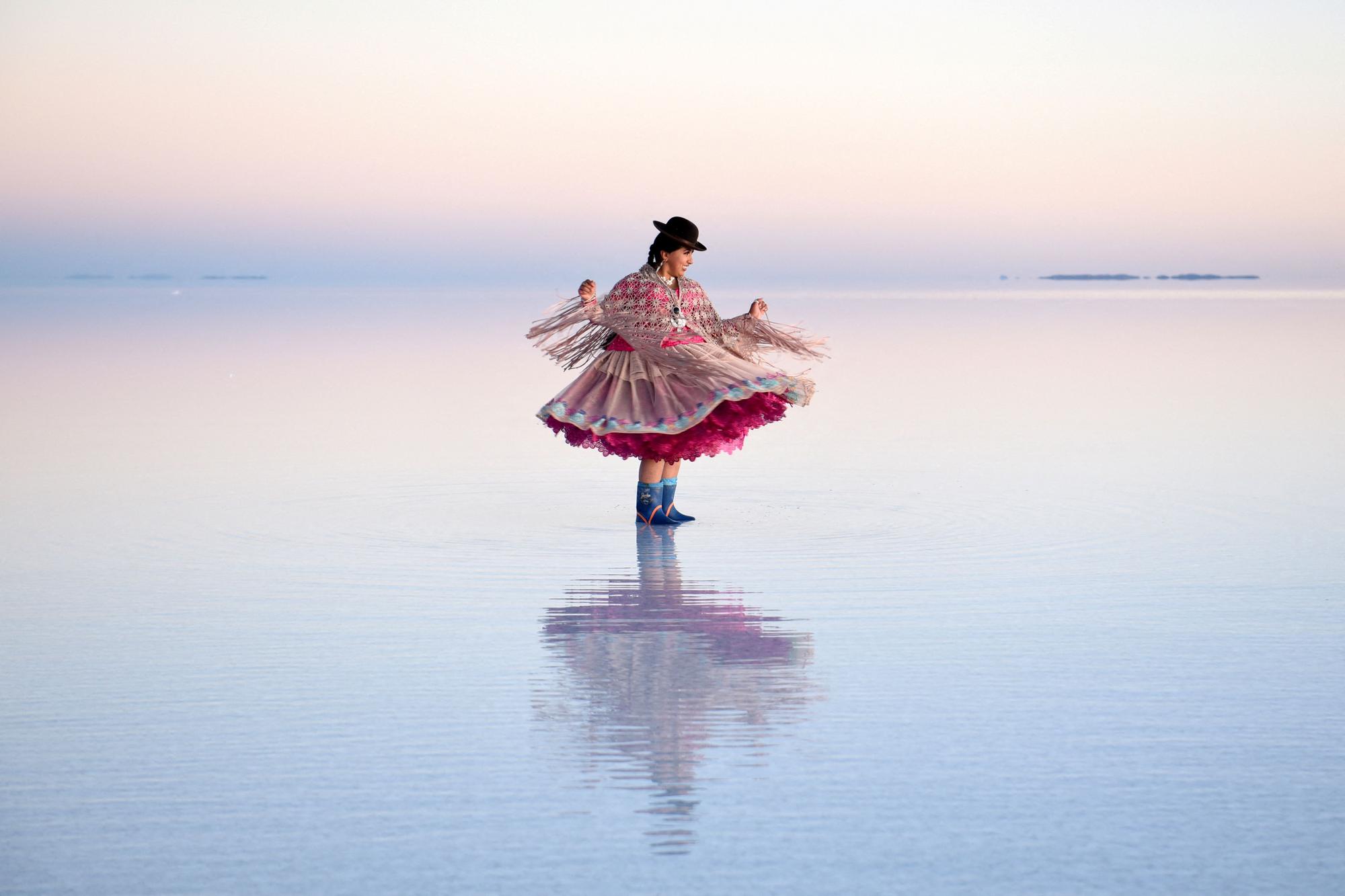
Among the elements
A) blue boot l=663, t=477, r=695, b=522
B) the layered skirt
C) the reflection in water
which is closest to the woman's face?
the layered skirt

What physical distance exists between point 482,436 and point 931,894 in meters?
10.1

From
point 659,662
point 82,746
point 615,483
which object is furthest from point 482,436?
point 82,746

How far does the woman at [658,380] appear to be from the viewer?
29.8ft

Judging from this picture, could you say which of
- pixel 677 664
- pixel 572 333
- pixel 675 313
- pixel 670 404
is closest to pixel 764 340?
pixel 675 313

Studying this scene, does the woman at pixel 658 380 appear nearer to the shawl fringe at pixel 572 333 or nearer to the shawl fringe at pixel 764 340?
the shawl fringe at pixel 572 333

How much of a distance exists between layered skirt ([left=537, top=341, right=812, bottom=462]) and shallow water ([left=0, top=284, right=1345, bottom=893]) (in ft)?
1.54

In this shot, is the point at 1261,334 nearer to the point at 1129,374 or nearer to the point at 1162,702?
the point at 1129,374

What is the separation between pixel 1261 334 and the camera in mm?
29094

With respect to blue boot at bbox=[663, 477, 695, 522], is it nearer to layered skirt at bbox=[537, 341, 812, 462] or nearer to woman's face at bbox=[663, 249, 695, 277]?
layered skirt at bbox=[537, 341, 812, 462]

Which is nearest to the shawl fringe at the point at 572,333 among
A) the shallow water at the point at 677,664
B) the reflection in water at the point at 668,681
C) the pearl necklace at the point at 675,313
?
the pearl necklace at the point at 675,313

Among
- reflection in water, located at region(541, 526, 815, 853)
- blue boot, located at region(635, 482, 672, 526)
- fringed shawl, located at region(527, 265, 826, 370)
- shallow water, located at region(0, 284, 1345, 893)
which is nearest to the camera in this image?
shallow water, located at region(0, 284, 1345, 893)

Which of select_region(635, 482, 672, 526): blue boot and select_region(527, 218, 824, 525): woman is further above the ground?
select_region(527, 218, 824, 525): woman

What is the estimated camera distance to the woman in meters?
9.09

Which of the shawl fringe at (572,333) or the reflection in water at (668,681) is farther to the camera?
the shawl fringe at (572,333)
